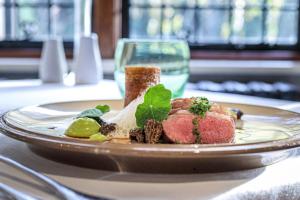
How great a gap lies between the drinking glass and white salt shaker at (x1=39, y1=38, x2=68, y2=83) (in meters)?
0.60

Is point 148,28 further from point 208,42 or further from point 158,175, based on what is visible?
point 158,175

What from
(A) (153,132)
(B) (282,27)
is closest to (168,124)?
(A) (153,132)

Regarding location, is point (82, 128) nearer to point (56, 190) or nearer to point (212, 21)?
point (56, 190)

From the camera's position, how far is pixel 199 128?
25.6 inches

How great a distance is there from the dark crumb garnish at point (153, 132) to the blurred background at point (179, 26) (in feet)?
7.95

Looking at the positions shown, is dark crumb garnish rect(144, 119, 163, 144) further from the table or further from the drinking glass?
the drinking glass

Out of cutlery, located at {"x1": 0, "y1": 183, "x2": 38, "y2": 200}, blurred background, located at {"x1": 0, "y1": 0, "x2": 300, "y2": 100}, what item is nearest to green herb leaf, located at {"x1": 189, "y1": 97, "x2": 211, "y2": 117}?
cutlery, located at {"x1": 0, "y1": 183, "x2": 38, "y2": 200}

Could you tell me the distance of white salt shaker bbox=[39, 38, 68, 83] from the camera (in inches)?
74.0

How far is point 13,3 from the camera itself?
3178 mm

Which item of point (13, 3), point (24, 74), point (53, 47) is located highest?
point (13, 3)

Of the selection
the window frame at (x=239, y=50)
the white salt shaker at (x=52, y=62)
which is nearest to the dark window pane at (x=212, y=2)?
the window frame at (x=239, y=50)

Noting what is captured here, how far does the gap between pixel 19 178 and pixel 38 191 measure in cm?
5

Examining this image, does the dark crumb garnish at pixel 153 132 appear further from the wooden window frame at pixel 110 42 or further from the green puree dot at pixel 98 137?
the wooden window frame at pixel 110 42

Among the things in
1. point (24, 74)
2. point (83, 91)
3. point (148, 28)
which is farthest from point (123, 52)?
point (148, 28)
